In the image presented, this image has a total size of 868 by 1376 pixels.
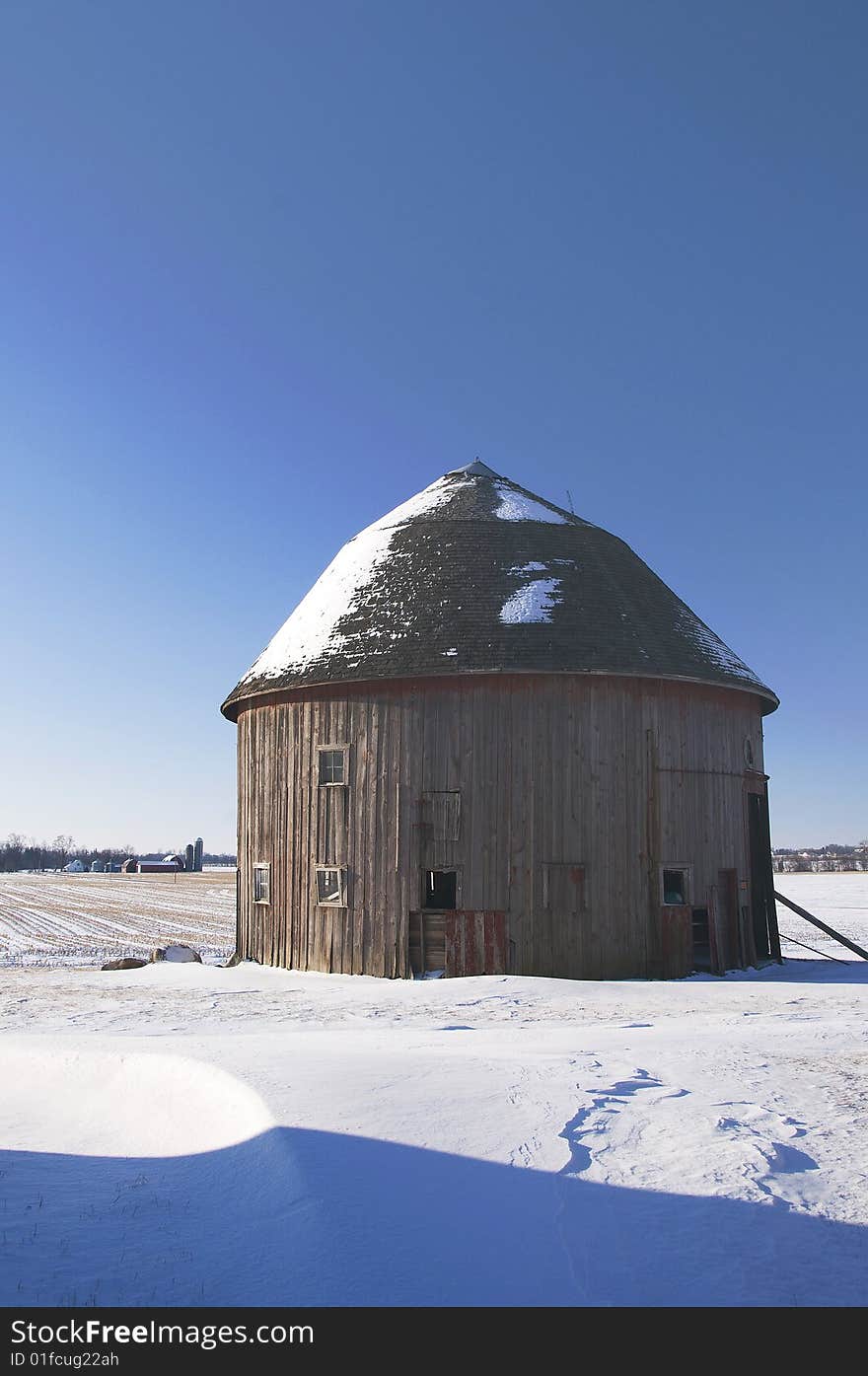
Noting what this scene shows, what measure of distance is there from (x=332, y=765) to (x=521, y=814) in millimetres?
3689

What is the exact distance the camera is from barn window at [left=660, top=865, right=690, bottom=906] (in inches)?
697

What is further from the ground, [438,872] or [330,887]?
[438,872]

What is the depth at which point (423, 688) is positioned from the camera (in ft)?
58.3

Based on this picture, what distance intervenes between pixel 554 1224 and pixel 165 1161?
3.15 metres

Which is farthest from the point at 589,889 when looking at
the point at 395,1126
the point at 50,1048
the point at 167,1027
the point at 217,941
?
the point at 217,941

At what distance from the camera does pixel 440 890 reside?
59.1ft

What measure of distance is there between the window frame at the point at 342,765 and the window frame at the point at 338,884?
4.73 feet

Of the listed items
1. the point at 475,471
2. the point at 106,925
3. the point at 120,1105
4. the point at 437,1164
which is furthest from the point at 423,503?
the point at 106,925

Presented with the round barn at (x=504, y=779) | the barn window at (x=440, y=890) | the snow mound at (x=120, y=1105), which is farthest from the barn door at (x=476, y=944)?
the snow mound at (x=120, y=1105)

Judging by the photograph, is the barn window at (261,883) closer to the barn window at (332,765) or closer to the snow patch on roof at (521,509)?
the barn window at (332,765)

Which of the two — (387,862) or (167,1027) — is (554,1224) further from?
(387,862)

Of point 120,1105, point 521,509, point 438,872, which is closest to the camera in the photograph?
point 120,1105

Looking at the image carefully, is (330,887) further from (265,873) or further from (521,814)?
(521,814)

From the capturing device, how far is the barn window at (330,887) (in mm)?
18109
